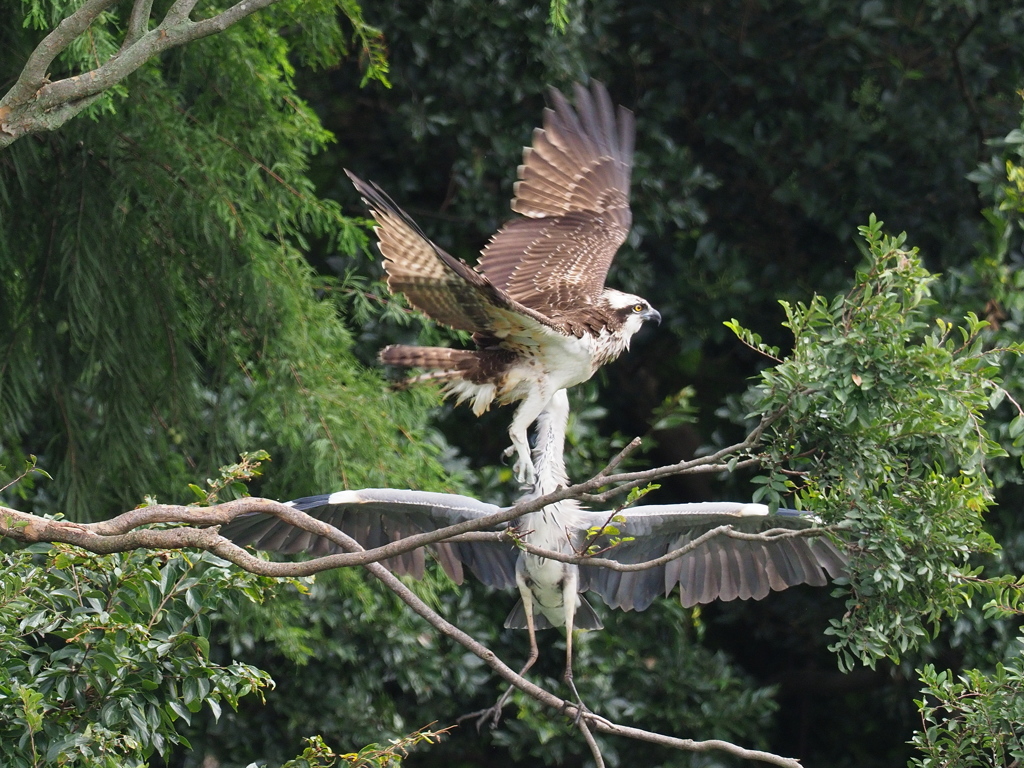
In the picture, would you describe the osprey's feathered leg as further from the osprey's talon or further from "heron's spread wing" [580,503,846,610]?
"heron's spread wing" [580,503,846,610]

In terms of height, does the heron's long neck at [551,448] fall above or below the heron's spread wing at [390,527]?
above

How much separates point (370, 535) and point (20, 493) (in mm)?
1175

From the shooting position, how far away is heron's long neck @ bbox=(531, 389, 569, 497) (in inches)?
154

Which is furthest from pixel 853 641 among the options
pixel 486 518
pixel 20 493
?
pixel 20 493

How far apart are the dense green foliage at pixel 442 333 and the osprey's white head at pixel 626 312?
528 millimetres

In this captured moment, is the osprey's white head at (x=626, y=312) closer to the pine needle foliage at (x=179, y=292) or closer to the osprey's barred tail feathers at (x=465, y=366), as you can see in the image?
the osprey's barred tail feathers at (x=465, y=366)

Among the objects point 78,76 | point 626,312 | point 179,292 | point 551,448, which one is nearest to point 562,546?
point 551,448

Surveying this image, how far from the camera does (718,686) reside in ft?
17.1

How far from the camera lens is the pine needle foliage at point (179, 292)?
162 inches

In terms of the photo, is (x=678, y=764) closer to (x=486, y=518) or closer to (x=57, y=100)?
(x=486, y=518)

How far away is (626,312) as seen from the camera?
387cm

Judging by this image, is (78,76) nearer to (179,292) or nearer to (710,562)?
(179,292)

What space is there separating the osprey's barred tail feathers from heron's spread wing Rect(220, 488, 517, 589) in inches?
20.1

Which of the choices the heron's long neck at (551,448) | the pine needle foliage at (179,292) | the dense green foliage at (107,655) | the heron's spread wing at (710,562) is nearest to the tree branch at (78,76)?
the dense green foliage at (107,655)
